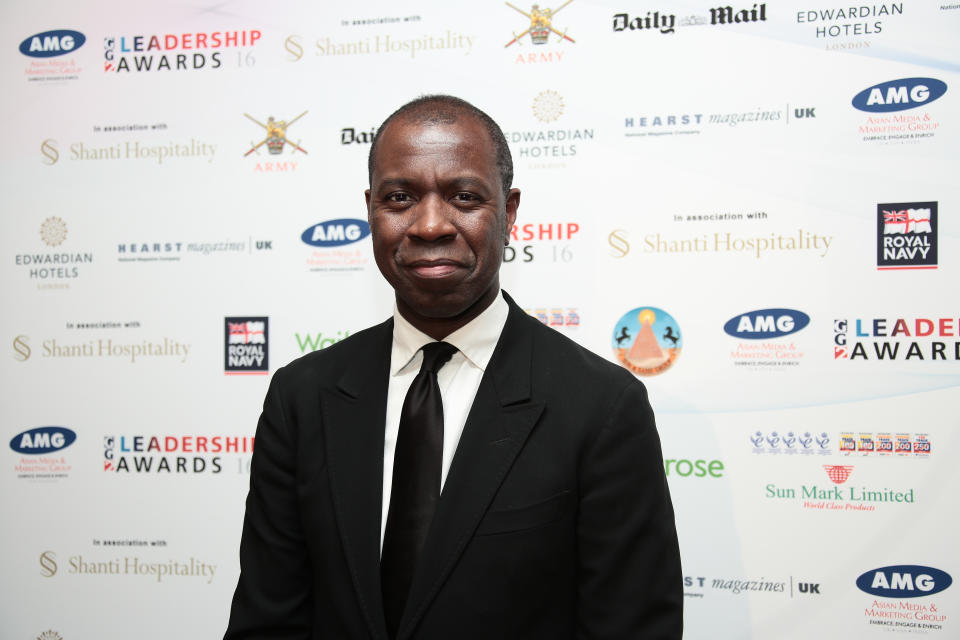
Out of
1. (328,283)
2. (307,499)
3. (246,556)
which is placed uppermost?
(328,283)

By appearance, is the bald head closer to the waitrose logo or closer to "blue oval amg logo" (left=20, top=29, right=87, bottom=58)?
the waitrose logo

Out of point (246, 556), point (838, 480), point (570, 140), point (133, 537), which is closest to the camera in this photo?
point (246, 556)

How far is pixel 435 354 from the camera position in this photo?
1.13m

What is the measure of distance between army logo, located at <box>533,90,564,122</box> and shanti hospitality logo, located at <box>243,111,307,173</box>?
28.6 inches

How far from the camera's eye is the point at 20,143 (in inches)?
89.5

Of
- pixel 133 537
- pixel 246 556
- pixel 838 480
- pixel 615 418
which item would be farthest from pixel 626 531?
pixel 133 537

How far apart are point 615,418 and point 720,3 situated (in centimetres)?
144

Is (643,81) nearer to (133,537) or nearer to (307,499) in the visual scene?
(307,499)

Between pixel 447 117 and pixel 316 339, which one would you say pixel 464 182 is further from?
pixel 316 339

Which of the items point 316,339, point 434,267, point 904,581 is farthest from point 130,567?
point 904,581

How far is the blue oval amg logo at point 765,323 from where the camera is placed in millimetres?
1867

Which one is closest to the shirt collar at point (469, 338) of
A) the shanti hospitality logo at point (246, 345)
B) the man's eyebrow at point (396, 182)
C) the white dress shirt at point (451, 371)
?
the white dress shirt at point (451, 371)

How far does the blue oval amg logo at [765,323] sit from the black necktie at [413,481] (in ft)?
3.52

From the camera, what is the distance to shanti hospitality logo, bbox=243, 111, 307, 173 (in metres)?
2.10
